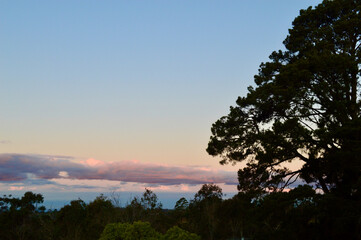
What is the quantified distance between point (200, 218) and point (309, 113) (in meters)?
8.87

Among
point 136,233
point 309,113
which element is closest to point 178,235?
point 136,233

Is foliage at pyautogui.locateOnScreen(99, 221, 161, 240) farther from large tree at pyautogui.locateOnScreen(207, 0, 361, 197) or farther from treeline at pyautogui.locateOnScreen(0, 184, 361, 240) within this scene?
large tree at pyautogui.locateOnScreen(207, 0, 361, 197)

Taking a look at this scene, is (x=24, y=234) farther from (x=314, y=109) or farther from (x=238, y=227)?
(x=314, y=109)

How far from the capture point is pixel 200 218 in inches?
930

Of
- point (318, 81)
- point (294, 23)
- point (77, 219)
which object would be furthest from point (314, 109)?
point (77, 219)

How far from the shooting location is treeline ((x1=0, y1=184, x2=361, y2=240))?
491 inches

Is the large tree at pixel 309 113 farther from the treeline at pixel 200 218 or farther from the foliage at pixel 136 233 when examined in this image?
the foliage at pixel 136 233

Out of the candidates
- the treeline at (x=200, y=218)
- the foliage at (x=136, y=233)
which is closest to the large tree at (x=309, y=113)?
the treeline at (x=200, y=218)

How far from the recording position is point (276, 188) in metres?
21.1

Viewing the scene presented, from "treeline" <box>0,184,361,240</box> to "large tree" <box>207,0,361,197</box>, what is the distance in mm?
2463

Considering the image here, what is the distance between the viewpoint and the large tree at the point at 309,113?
19.6 metres

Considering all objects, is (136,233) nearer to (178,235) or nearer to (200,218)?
(178,235)

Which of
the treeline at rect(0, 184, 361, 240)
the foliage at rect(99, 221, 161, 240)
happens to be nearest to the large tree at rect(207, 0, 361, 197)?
the treeline at rect(0, 184, 361, 240)

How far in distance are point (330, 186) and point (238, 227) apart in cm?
535
